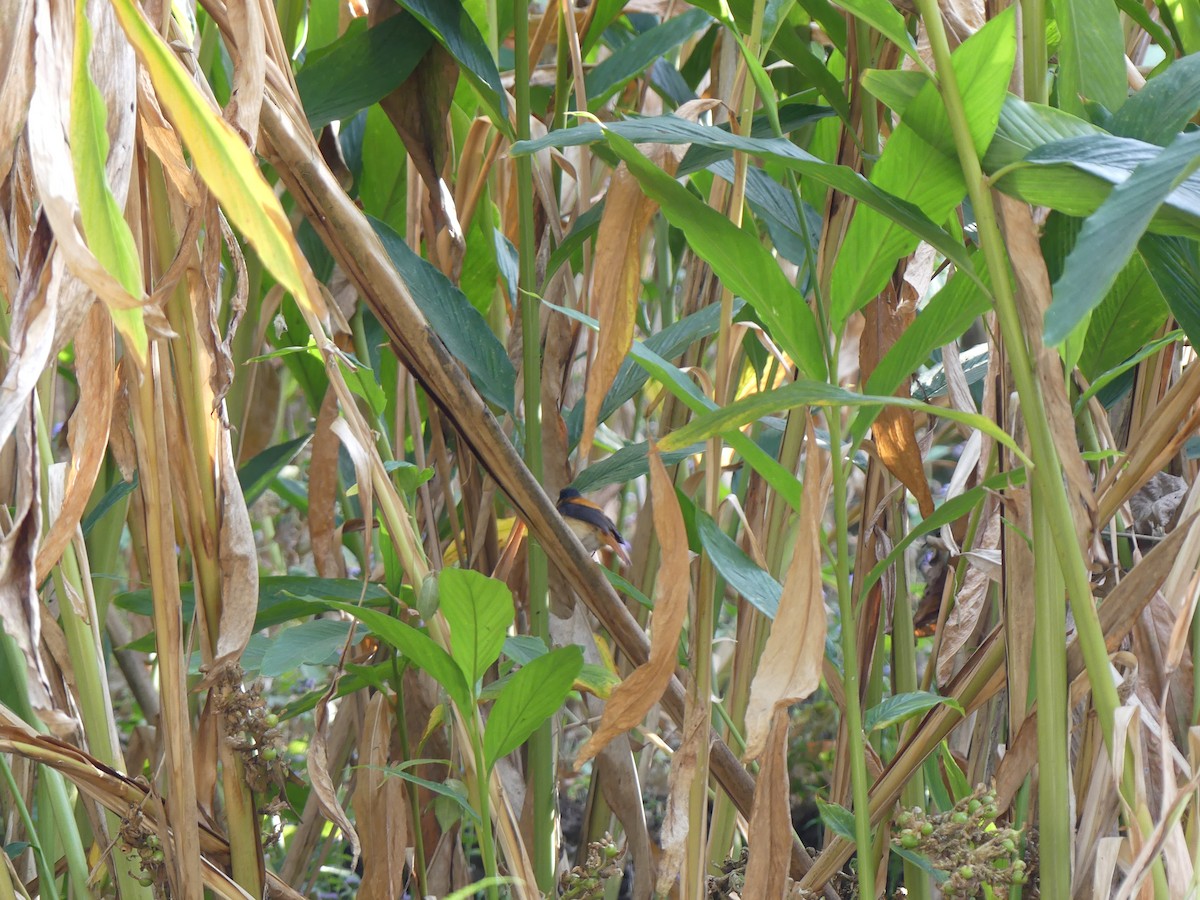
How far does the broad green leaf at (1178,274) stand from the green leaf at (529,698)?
270 mm

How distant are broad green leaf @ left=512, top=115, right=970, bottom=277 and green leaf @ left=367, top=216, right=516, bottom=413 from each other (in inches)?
8.1

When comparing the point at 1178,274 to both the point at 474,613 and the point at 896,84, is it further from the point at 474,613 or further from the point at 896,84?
the point at 474,613

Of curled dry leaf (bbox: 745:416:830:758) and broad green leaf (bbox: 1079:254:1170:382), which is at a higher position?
broad green leaf (bbox: 1079:254:1170:382)

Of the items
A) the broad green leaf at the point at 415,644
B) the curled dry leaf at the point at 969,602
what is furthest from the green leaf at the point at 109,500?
the curled dry leaf at the point at 969,602

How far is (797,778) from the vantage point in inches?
58.8

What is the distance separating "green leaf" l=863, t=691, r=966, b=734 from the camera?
0.47 m

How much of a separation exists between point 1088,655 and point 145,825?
1.31 ft

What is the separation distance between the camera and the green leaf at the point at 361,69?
56 centimetres

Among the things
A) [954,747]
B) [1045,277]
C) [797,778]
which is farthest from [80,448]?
[797,778]

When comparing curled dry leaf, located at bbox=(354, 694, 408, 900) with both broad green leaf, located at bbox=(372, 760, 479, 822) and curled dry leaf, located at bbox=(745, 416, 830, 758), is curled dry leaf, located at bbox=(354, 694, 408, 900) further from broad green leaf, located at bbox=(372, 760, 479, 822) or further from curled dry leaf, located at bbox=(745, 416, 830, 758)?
curled dry leaf, located at bbox=(745, 416, 830, 758)

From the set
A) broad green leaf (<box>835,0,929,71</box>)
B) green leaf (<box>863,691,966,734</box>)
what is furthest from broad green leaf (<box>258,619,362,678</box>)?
broad green leaf (<box>835,0,929,71</box>)

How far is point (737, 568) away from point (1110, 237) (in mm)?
270

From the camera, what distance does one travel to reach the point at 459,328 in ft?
1.89

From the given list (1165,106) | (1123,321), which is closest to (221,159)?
(1165,106)
